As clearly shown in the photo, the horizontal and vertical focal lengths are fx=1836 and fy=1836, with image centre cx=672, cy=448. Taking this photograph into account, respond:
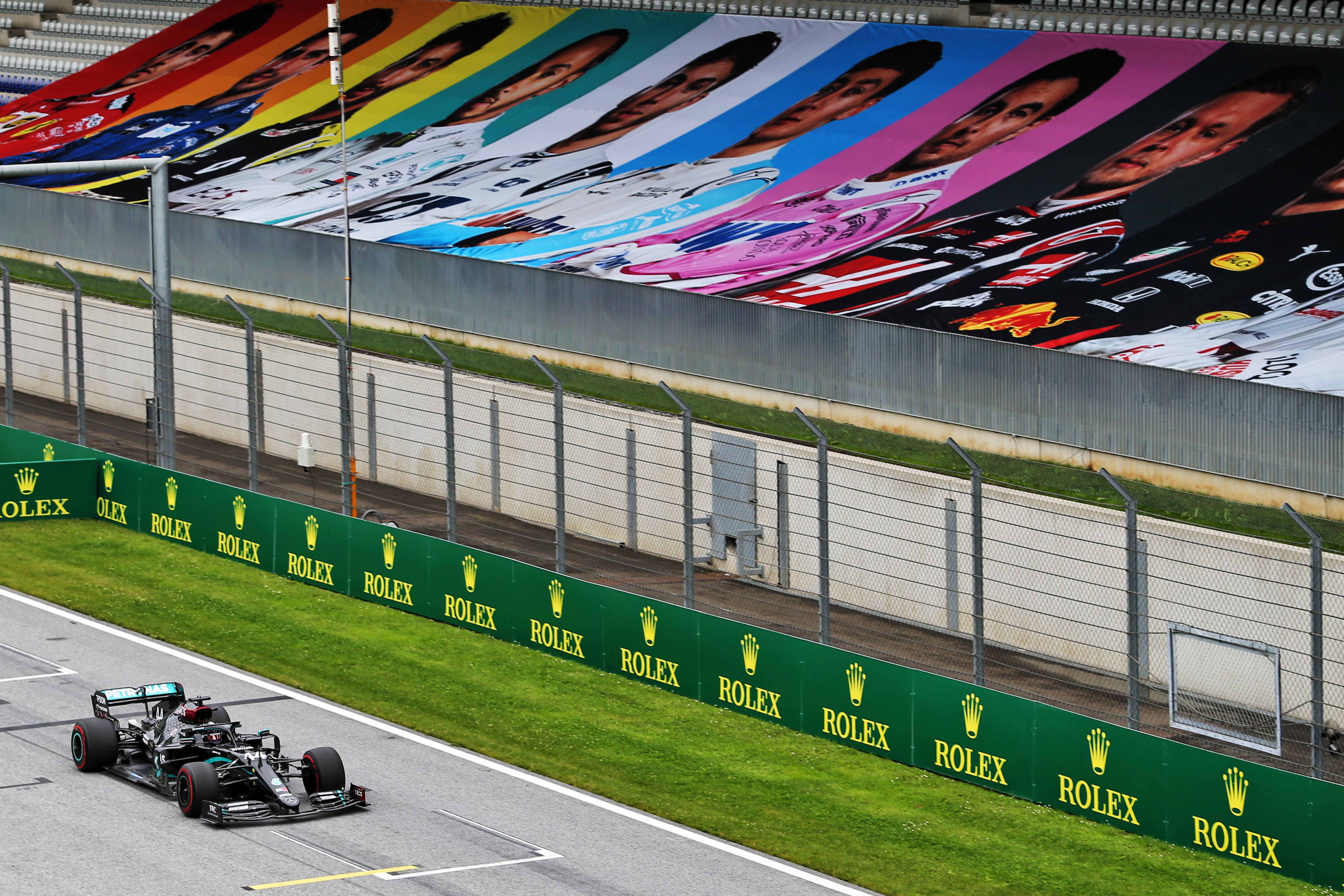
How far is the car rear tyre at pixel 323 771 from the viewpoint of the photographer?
14.7 metres

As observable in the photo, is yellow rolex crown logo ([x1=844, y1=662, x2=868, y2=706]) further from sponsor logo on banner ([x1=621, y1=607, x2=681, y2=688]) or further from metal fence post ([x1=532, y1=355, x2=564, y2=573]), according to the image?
metal fence post ([x1=532, y1=355, x2=564, y2=573])

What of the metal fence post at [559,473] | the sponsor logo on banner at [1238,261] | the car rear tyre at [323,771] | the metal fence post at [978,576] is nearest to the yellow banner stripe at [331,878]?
the car rear tyre at [323,771]

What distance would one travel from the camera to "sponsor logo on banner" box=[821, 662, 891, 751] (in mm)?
17156

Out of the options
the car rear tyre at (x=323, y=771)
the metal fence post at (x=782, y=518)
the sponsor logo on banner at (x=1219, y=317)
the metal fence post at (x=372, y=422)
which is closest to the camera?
the car rear tyre at (x=323, y=771)

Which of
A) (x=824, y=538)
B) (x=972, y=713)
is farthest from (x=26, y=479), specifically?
(x=972, y=713)

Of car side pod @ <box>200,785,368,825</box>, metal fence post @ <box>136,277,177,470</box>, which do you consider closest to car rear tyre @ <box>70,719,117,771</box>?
car side pod @ <box>200,785,368,825</box>

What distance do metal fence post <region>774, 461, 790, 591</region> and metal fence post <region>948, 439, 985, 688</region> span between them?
279 cm

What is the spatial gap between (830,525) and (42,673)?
8.49 meters

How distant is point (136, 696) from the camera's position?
15664mm

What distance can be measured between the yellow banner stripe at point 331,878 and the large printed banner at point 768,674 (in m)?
5.22

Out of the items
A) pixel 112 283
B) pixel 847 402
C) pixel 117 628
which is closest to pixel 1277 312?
pixel 847 402

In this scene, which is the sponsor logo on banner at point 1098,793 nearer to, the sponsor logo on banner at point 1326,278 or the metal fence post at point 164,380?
→ the sponsor logo on banner at point 1326,278

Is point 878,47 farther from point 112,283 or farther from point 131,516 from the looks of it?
point 131,516

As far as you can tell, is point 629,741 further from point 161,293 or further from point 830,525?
point 161,293
